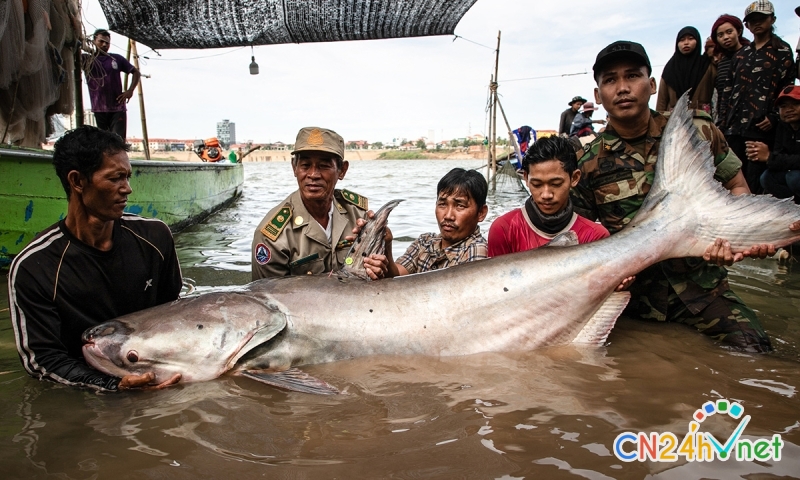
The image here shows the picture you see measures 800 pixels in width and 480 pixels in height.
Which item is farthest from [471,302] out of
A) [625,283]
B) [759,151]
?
[759,151]

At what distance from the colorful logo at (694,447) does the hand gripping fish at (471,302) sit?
3.27ft

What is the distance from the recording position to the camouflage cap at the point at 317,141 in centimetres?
365

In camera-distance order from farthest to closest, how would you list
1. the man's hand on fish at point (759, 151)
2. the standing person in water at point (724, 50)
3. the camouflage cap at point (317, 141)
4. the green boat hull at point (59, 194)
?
the standing person in water at point (724, 50) → the man's hand on fish at point (759, 151) → the green boat hull at point (59, 194) → the camouflage cap at point (317, 141)

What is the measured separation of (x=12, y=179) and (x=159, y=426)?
4.22 m

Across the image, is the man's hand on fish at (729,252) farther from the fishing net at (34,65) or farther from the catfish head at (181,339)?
the fishing net at (34,65)

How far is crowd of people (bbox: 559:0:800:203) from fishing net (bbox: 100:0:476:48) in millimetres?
3133

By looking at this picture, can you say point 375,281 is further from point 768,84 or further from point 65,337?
point 768,84

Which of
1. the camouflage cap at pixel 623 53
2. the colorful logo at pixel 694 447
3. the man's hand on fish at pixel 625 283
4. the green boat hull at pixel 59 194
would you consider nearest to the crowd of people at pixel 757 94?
the camouflage cap at pixel 623 53

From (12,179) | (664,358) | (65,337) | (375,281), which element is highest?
(12,179)

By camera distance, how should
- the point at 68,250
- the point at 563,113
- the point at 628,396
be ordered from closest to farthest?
the point at 628,396 → the point at 68,250 → the point at 563,113

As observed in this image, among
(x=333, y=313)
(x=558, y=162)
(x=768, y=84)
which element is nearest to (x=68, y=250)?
(x=333, y=313)

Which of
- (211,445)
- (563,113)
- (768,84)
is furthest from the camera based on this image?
(563,113)

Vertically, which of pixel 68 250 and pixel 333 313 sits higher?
pixel 68 250

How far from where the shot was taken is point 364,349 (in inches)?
113
